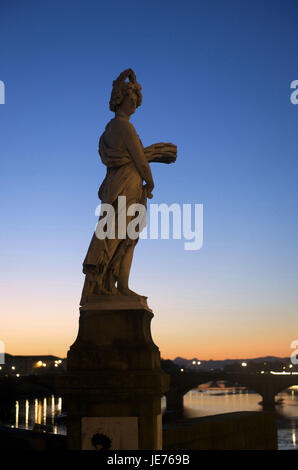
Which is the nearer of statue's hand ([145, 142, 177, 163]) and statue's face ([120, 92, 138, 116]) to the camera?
statue's face ([120, 92, 138, 116])

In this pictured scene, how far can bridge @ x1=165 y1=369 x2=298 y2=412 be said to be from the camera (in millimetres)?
73188

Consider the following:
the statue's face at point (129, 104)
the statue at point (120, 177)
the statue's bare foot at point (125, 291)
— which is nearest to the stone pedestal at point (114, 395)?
the statue's bare foot at point (125, 291)

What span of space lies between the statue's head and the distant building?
137850mm

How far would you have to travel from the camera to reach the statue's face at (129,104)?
8.30 metres

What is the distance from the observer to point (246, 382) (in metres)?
75.6

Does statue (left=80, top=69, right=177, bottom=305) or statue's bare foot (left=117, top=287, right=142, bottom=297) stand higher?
statue (left=80, top=69, right=177, bottom=305)

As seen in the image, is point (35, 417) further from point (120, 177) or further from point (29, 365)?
point (29, 365)

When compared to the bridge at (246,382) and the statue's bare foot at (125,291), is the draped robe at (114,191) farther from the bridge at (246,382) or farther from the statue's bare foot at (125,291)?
the bridge at (246,382)

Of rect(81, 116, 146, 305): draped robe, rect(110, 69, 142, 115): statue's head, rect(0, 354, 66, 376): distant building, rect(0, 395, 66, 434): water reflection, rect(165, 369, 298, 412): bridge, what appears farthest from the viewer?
rect(0, 354, 66, 376): distant building

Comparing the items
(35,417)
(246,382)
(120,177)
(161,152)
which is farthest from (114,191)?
(246,382)

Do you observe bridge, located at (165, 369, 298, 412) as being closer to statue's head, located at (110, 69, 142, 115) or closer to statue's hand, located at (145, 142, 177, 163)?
statue's hand, located at (145, 142, 177, 163)

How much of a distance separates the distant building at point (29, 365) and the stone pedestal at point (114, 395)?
452 feet

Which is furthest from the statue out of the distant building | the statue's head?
the distant building

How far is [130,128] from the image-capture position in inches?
319
